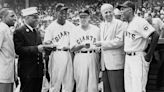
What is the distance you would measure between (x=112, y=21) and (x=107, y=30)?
0.56 feet

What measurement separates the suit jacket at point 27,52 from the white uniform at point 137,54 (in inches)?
60.6

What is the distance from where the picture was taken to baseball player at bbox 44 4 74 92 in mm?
6449

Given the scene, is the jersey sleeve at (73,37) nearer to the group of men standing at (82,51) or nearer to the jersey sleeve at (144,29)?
the group of men standing at (82,51)

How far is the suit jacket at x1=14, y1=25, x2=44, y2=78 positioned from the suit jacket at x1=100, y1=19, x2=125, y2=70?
111cm

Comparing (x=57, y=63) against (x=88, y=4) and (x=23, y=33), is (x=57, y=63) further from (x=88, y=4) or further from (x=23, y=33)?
(x=88, y=4)

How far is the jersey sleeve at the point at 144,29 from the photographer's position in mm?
5438

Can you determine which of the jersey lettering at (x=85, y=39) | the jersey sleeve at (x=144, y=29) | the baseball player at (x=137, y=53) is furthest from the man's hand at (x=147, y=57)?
the jersey lettering at (x=85, y=39)

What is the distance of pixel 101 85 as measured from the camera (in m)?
6.69

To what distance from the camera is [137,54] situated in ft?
18.1

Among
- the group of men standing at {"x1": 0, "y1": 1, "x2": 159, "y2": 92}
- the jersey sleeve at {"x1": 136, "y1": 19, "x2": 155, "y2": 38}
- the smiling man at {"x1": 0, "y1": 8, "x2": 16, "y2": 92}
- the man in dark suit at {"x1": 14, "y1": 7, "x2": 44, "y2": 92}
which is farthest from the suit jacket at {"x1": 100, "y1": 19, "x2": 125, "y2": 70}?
the smiling man at {"x1": 0, "y1": 8, "x2": 16, "y2": 92}

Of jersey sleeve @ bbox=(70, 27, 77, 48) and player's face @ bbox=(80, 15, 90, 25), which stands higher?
player's face @ bbox=(80, 15, 90, 25)

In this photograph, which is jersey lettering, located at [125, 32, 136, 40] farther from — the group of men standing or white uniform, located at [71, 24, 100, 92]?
white uniform, located at [71, 24, 100, 92]

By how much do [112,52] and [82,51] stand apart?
56 cm

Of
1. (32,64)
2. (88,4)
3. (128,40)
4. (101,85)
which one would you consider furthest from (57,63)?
(88,4)
